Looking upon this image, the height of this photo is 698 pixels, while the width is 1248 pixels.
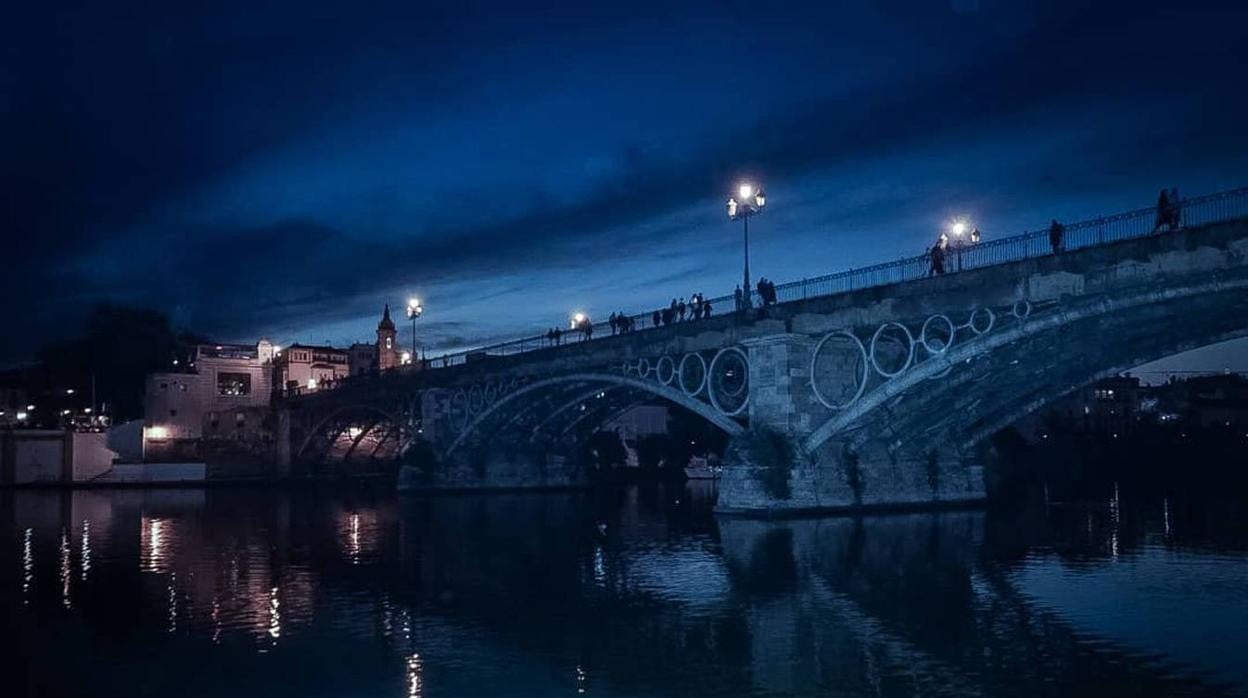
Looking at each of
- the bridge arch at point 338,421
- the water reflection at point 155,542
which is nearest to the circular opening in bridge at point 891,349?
the water reflection at point 155,542

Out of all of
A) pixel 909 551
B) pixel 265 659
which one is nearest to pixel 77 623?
pixel 265 659

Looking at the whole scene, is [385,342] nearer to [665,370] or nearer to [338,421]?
[338,421]

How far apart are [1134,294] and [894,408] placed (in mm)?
11774

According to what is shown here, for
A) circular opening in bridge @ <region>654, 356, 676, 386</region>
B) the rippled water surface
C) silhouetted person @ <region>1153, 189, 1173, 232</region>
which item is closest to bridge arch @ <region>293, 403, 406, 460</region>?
circular opening in bridge @ <region>654, 356, 676, 386</region>

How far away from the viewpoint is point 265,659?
673 inches

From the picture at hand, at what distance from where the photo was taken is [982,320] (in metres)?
36.5

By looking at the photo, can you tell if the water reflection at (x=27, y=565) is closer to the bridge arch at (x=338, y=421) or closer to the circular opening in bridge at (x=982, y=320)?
the circular opening in bridge at (x=982, y=320)

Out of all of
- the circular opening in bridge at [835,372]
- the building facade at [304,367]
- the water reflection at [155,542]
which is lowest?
the water reflection at [155,542]

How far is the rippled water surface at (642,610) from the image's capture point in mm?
15570

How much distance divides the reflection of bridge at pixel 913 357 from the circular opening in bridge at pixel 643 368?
104 millimetres

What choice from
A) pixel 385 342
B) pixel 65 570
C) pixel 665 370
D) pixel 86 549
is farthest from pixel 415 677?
pixel 385 342

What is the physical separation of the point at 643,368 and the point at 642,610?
102 ft

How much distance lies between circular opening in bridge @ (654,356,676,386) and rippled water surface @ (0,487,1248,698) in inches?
425

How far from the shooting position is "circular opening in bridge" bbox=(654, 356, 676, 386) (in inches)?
1987
